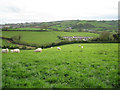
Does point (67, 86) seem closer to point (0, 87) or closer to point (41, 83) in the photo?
point (41, 83)

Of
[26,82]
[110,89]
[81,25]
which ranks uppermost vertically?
[81,25]

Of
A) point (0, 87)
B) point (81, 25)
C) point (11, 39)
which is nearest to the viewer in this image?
point (0, 87)

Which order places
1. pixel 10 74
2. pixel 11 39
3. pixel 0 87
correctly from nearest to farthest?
pixel 0 87
pixel 10 74
pixel 11 39

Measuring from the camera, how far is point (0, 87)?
17.3ft

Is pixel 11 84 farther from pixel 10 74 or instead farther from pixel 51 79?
pixel 51 79

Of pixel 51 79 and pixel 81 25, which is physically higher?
pixel 81 25

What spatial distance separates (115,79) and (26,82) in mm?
6109

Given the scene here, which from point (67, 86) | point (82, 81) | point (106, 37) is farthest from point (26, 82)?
point (106, 37)

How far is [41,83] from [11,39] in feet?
237

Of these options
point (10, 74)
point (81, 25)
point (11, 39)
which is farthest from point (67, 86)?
point (81, 25)

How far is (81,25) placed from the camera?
5187 inches

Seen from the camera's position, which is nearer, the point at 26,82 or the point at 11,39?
the point at 26,82

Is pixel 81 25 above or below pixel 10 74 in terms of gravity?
above

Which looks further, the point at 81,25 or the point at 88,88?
the point at 81,25
